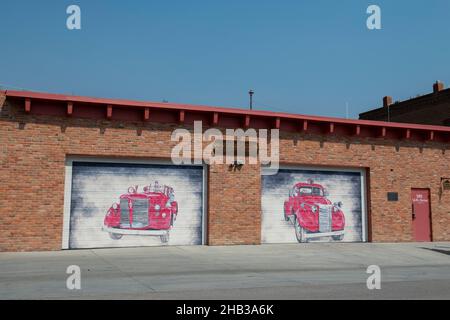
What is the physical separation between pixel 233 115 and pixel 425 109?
910 inches

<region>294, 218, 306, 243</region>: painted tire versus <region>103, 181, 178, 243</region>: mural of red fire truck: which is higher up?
<region>103, 181, 178, 243</region>: mural of red fire truck

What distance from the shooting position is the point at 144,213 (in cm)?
1780

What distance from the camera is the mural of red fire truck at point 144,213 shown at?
1742 centimetres

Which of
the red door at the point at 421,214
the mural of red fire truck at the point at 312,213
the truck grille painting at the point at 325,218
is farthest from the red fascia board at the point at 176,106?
the truck grille painting at the point at 325,218

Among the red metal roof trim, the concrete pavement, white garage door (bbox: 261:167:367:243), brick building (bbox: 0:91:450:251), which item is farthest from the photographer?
white garage door (bbox: 261:167:367:243)

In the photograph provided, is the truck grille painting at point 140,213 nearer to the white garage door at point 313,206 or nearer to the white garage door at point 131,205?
the white garage door at point 131,205

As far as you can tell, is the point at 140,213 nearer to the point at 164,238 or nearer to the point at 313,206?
the point at 164,238

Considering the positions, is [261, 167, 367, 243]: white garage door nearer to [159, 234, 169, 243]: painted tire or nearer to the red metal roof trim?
the red metal roof trim

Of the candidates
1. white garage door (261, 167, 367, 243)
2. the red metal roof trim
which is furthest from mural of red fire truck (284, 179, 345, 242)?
the red metal roof trim

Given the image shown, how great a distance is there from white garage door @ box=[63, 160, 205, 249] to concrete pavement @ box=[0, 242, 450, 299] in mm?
721

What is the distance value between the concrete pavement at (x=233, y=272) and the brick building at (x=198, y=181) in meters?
0.96

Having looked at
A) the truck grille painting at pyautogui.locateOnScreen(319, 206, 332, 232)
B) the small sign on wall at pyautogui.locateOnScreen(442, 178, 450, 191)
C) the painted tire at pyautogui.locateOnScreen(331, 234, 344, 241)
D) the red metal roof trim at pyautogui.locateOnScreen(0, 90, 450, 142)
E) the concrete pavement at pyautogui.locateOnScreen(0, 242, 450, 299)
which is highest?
the red metal roof trim at pyautogui.locateOnScreen(0, 90, 450, 142)

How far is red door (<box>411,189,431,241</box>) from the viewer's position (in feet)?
72.3

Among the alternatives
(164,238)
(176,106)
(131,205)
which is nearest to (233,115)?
(176,106)
